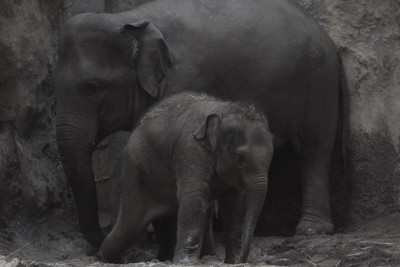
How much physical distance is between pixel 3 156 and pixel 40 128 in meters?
0.64

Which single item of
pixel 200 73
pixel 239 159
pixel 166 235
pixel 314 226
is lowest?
pixel 314 226

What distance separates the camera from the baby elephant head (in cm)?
831

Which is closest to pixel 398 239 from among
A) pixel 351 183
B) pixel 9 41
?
pixel 351 183

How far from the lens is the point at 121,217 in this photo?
30.1 ft

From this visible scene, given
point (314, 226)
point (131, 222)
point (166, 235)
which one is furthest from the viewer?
point (314, 226)

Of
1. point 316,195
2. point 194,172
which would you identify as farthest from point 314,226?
point 194,172

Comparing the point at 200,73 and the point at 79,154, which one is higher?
the point at 200,73

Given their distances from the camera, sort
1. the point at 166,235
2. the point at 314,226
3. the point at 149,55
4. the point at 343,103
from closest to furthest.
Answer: the point at 166,235, the point at 149,55, the point at 314,226, the point at 343,103

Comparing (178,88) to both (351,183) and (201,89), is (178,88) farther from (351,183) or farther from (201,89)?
(351,183)

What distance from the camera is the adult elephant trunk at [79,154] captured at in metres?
9.85

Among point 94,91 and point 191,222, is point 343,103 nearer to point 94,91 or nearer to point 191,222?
point 94,91

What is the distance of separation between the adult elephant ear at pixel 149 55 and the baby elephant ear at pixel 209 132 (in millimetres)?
1432

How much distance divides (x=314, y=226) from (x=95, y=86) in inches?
74.1

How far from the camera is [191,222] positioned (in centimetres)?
841
